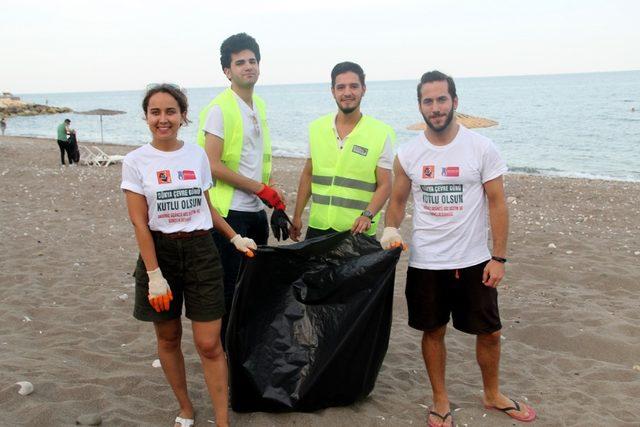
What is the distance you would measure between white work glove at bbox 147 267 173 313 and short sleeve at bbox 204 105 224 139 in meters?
0.96

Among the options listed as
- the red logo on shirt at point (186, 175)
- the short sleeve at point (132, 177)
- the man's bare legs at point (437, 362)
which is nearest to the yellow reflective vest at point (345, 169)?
the man's bare legs at point (437, 362)

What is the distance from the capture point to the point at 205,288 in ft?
9.16

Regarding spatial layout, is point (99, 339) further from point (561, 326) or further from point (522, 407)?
point (561, 326)

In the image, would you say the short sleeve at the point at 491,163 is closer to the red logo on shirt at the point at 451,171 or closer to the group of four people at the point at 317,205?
the group of four people at the point at 317,205

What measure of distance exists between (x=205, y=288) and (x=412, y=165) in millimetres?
1271

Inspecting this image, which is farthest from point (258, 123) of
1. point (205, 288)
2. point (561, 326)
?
point (561, 326)

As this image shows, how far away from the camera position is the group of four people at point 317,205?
2730 mm

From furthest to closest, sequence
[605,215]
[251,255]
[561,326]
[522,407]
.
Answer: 1. [605,215]
2. [561,326]
3. [522,407]
4. [251,255]

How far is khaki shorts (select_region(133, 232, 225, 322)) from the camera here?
2.75m

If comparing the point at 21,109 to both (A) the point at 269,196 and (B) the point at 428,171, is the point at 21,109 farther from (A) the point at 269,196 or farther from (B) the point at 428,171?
(B) the point at 428,171

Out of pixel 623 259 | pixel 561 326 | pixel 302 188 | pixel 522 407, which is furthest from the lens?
pixel 623 259

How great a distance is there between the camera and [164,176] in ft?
8.77

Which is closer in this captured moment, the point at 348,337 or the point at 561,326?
the point at 348,337

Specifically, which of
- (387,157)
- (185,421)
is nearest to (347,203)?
(387,157)
